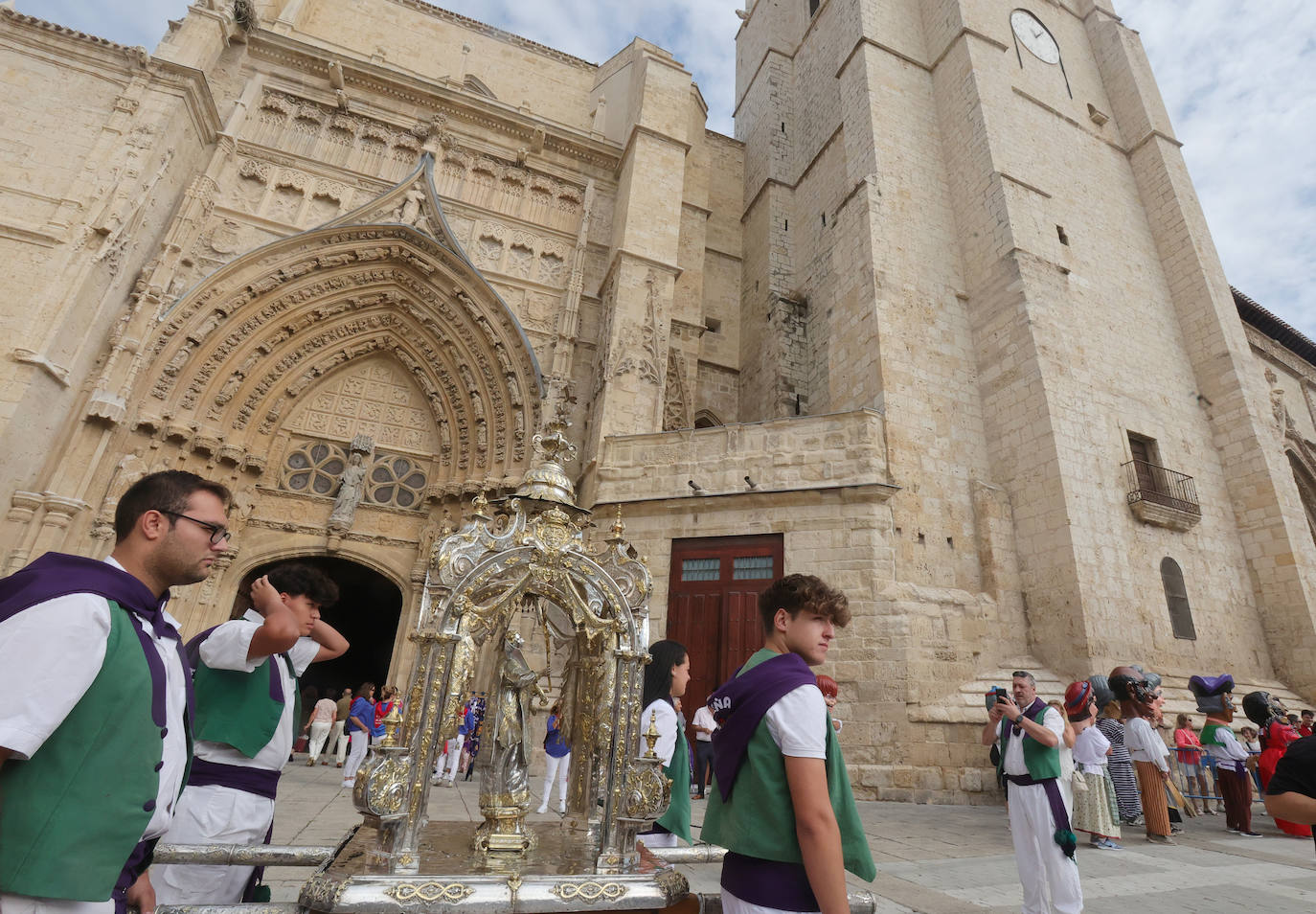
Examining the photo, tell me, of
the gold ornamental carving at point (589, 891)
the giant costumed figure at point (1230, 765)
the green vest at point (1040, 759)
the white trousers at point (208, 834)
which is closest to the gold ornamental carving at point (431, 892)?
the gold ornamental carving at point (589, 891)

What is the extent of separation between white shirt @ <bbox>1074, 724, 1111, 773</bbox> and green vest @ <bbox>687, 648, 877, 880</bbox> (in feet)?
16.0

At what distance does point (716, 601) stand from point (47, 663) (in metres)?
7.67

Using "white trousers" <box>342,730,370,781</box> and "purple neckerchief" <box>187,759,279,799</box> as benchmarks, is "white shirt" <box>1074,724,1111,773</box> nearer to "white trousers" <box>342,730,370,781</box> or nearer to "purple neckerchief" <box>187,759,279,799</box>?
"purple neckerchief" <box>187,759,279,799</box>

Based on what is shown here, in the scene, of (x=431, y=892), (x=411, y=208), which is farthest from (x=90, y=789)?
(x=411, y=208)

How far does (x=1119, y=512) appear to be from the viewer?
30.1 ft

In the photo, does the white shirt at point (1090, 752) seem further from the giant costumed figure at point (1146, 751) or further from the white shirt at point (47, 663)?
the white shirt at point (47, 663)

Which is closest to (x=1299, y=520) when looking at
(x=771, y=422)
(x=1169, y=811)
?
(x=1169, y=811)

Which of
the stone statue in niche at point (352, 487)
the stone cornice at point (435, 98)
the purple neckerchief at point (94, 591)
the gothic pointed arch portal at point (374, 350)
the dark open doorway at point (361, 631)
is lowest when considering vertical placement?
the purple neckerchief at point (94, 591)

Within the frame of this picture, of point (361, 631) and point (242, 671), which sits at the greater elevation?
point (361, 631)

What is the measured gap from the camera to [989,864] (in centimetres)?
431

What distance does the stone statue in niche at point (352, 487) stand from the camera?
1016cm

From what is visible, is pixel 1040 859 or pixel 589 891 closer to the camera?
pixel 589 891

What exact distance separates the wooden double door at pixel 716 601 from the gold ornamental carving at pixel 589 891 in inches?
243

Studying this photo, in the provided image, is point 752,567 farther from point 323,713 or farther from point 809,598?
point 323,713
